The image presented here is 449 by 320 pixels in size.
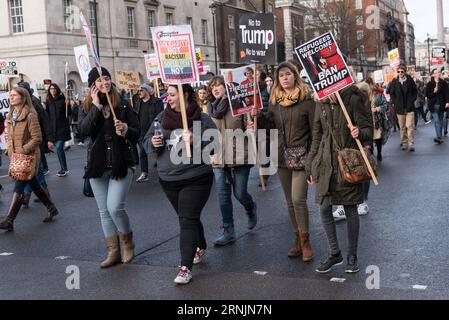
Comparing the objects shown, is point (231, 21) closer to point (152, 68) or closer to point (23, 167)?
point (152, 68)

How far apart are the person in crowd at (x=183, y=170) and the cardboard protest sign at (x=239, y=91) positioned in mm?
1391

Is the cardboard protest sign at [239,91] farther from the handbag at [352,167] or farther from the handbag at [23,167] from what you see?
the handbag at [23,167]

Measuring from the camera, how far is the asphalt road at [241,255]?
5605 mm

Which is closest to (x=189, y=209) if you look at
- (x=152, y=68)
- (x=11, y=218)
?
(x=11, y=218)

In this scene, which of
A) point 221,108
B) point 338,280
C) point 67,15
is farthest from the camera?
point 67,15

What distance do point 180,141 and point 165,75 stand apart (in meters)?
0.72

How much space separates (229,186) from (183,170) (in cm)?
155

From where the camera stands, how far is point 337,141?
605 centimetres

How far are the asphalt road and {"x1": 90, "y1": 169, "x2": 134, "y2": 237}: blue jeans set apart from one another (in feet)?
1.32

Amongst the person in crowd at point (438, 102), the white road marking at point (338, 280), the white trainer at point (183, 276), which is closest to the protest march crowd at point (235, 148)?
the white trainer at point (183, 276)
